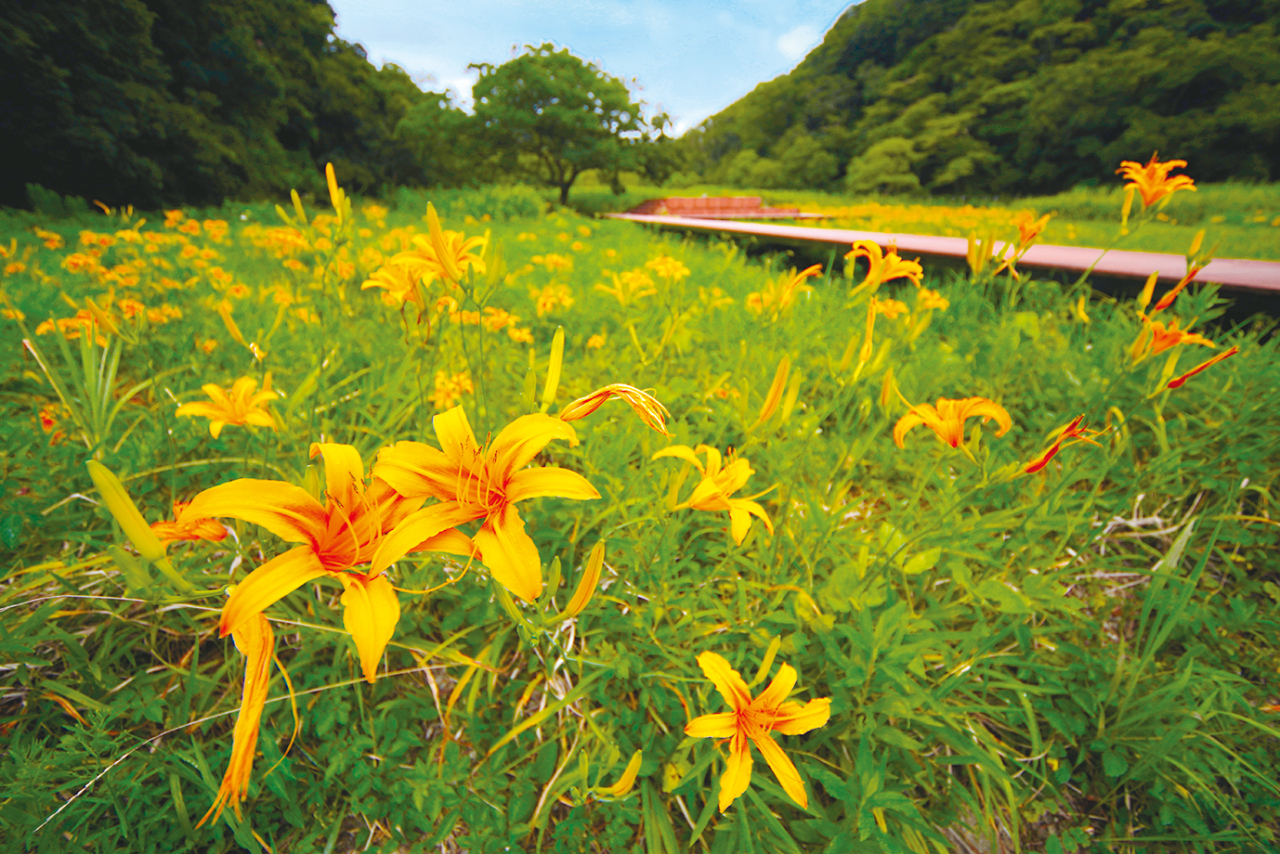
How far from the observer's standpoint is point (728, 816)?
877mm

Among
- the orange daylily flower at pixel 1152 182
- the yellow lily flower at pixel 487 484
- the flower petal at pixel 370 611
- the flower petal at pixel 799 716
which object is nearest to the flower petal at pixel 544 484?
the yellow lily flower at pixel 487 484

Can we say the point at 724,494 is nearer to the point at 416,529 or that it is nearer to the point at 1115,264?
the point at 416,529

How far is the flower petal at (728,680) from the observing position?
2.53ft

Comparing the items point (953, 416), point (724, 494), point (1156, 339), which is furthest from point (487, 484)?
point (1156, 339)

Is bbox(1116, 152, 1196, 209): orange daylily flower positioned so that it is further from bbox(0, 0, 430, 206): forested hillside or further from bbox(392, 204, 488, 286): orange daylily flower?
bbox(0, 0, 430, 206): forested hillside

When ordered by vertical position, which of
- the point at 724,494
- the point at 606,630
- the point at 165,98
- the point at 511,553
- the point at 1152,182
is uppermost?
the point at 165,98

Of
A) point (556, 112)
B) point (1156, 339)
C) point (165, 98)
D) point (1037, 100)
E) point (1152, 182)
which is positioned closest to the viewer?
point (1156, 339)

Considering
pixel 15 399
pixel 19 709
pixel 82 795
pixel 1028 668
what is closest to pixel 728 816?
pixel 1028 668

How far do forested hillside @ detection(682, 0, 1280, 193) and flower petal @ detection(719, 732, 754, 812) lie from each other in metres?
17.1

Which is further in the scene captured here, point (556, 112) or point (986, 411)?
point (556, 112)

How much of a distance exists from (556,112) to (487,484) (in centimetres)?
1460

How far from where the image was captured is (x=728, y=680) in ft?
2.59

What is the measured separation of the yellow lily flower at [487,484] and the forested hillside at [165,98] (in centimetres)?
903

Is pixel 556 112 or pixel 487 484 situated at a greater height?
pixel 556 112
